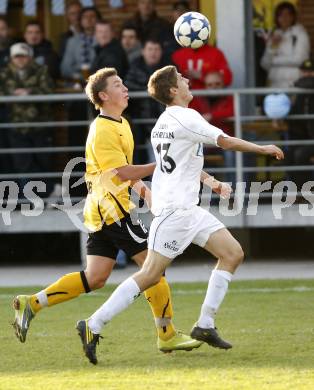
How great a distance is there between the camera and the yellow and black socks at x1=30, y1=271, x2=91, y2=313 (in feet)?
28.5

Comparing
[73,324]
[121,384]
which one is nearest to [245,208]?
[73,324]

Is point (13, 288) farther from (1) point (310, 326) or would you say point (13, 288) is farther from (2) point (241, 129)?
(1) point (310, 326)

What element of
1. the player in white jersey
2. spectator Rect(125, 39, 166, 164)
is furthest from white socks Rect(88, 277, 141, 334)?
spectator Rect(125, 39, 166, 164)

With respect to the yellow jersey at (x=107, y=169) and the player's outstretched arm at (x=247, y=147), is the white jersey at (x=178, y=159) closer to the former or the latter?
the player's outstretched arm at (x=247, y=147)

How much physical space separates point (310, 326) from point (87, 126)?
215 inches

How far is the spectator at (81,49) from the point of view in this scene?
14.5 metres

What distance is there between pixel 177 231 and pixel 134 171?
1.80ft

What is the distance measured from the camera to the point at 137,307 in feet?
36.7

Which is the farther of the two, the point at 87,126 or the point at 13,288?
the point at 87,126

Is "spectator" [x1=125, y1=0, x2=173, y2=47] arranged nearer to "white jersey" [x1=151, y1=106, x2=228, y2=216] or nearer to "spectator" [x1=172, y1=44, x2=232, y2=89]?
"spectator" [x1=172, y1=44, x2=232, y2=89]

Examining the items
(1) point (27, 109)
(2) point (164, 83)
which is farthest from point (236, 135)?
(2) point (164, 83)

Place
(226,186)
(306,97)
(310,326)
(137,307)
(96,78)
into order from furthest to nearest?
(306,97) → (137,307) → (310,326) → (96,78) → (226,186)

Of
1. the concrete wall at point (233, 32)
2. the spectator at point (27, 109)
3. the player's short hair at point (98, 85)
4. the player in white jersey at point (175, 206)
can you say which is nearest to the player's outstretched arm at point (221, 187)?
the player in white jersey at point (175, 206)

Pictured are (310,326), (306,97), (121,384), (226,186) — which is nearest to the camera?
(121,384)
